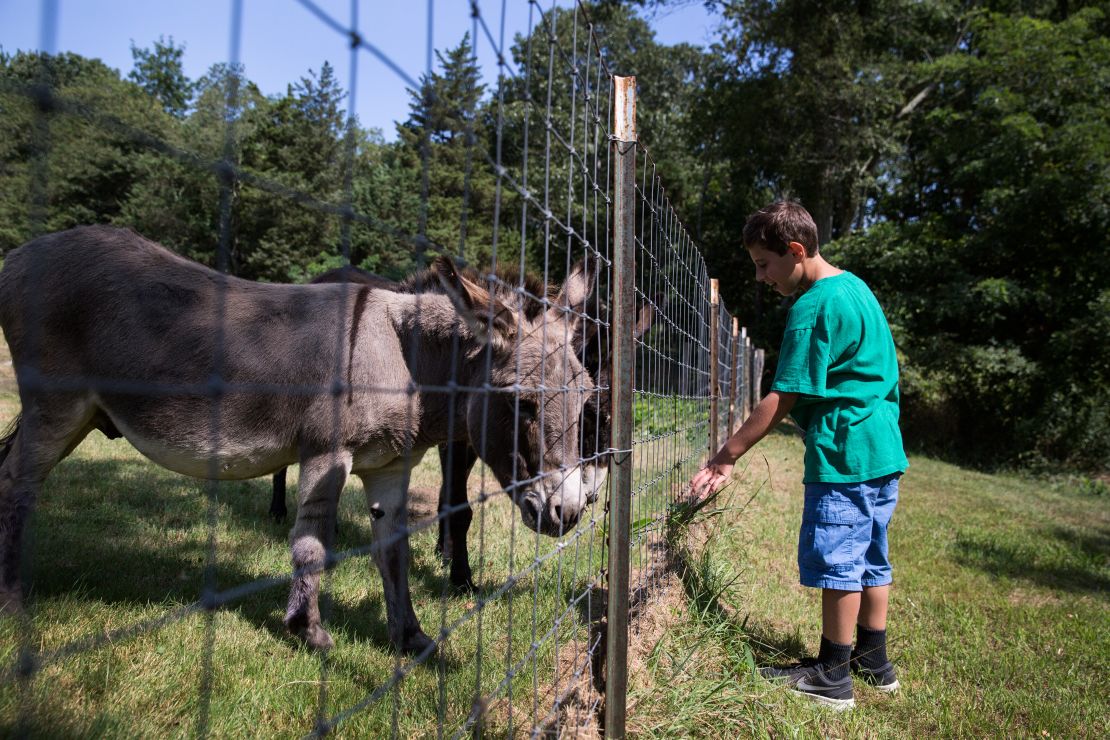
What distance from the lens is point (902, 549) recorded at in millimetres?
5688

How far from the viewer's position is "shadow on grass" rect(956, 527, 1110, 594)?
17.1 feet

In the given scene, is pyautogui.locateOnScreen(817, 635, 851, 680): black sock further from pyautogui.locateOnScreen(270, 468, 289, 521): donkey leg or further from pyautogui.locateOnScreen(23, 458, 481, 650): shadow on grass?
pyautogui.locateOnScreen(270, 468, 289, 521): donkey leg

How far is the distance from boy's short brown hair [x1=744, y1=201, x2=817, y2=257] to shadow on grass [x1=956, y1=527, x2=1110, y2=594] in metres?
3.98

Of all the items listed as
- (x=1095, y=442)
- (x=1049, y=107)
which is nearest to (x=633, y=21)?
(x=1049, y=107)

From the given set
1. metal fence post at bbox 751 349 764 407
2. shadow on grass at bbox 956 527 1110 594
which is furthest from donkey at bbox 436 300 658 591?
metal fence post at bbox 751 349 764 407

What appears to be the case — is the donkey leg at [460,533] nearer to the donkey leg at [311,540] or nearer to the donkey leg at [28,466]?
the donkey leg at [311,540]

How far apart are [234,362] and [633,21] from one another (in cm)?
3524

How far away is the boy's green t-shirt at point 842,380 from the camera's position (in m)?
2.69

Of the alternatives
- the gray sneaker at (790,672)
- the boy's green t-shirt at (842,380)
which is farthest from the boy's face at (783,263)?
the gray sneaker at (790,672)

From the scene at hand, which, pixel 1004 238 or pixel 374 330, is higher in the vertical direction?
pixel 1004 238

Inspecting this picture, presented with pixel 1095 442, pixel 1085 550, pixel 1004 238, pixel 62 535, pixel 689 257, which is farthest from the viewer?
pixel 1004 238

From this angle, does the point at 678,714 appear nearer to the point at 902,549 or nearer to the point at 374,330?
the point at 374,330

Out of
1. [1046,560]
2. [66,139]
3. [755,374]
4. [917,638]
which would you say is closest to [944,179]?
[755,374]

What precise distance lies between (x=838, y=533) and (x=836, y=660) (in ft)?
1.80
